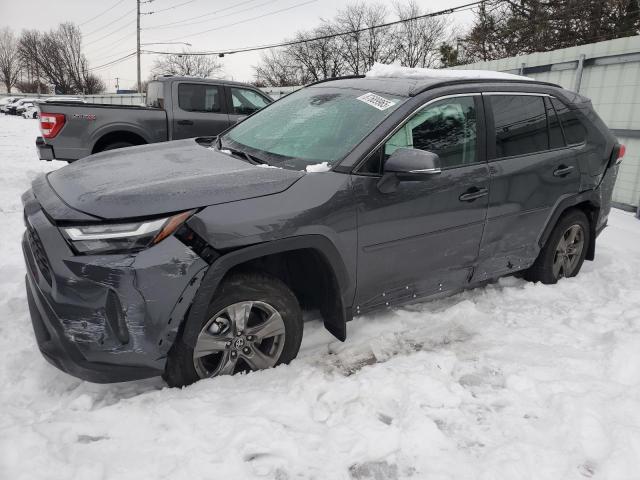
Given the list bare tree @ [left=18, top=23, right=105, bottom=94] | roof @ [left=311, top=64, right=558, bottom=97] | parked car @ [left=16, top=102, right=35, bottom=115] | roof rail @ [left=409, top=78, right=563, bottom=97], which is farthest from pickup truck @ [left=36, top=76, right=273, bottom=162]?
bare tree @ [left=18, top=23, right=105, bottom=94]

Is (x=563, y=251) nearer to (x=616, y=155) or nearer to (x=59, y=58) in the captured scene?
(x=616, y=155)

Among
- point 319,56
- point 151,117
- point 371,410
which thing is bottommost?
point 371,410

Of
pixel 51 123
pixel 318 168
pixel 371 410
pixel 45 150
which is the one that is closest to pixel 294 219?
pixel 318 168

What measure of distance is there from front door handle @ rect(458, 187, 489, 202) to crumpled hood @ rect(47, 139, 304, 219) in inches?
48.7

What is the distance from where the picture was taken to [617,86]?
7.48 m

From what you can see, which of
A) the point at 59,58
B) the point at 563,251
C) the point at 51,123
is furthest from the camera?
the point at 59,58

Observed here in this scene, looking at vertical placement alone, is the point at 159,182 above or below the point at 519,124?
below

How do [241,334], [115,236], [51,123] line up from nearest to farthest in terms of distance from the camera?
[115,236] < [241,334] < [51,123]

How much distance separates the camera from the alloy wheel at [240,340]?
98.1 inches

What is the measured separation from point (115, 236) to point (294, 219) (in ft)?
2.87

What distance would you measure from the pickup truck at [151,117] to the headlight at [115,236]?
566 centimetres

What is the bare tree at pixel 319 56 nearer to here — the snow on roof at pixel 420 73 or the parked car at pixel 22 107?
the parked car at pixel 22 107

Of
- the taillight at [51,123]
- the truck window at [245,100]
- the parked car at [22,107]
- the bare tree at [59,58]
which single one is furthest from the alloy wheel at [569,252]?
the bare tree at [59,58]

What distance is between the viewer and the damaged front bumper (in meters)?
2.16
